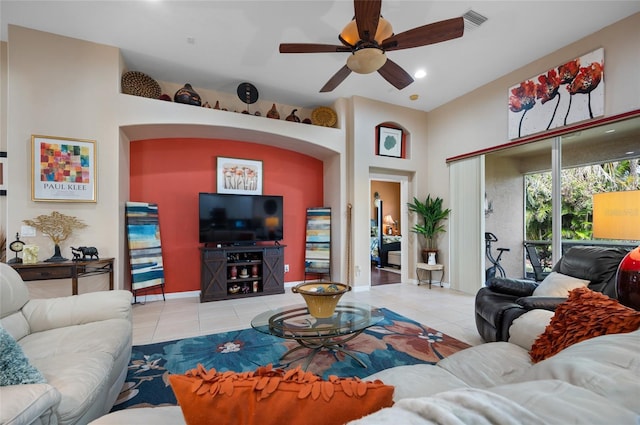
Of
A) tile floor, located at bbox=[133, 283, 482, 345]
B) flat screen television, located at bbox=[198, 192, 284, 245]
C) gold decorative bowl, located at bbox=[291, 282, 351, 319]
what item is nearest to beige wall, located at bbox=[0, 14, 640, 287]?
tile floor, located at bbox=[133, 283, 482, 345]

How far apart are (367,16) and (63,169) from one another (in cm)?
373

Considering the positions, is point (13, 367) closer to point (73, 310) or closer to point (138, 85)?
point (73, 310)

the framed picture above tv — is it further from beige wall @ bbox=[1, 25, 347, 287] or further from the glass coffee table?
the glass coffee table

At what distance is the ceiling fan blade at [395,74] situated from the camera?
119 inches

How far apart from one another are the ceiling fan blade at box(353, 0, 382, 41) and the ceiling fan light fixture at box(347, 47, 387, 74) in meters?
0.11

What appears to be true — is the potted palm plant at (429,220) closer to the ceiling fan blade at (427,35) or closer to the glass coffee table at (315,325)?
the glass coffee table at (315,325)

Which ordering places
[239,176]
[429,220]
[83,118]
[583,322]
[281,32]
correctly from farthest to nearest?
[429,220], [239,176], [83,118], [281,32], [583,322]

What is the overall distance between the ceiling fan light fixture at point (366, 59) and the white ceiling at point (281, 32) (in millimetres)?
626

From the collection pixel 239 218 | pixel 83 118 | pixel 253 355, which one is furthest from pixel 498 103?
pixel 83 118

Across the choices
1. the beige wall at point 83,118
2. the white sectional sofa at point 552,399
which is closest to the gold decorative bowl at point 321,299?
the white sectional sofa at point 552,399

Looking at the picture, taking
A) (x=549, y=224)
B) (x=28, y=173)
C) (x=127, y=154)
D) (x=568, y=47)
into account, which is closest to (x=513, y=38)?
(x=568, y=47)

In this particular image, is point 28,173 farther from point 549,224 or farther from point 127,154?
point 549,224

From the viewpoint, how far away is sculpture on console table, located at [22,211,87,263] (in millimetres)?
3078

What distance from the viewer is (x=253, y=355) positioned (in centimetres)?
246
